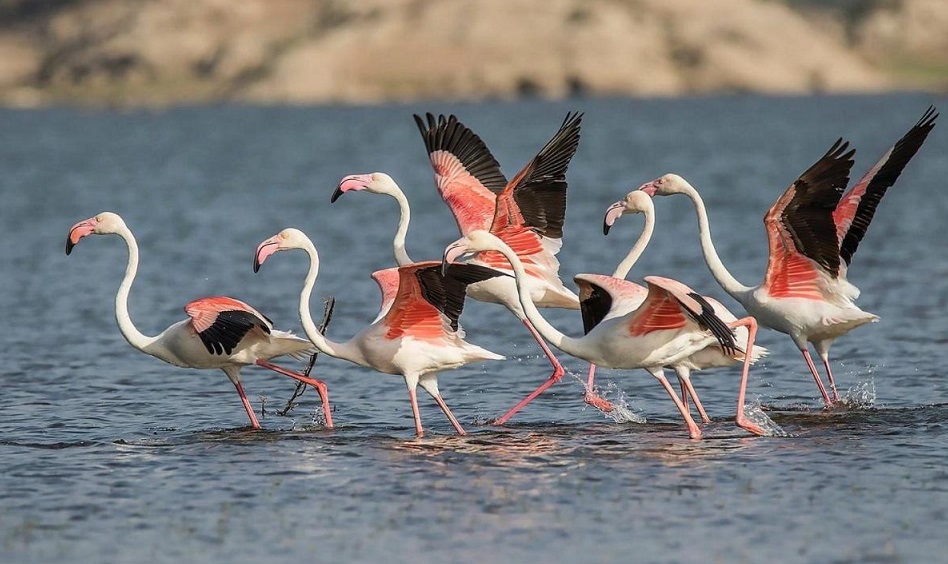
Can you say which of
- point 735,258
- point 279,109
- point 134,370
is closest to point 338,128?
point 279,109

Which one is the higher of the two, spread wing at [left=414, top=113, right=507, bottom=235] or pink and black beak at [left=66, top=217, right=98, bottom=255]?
spread wing at [left=414, top=113, right=507, bottom=235]

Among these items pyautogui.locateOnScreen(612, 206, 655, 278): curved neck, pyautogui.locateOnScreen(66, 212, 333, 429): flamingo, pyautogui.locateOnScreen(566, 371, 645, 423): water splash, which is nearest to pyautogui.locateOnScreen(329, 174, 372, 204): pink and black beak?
pyautogui.locateOnScreen(66, 212, 333, 429): flamingo

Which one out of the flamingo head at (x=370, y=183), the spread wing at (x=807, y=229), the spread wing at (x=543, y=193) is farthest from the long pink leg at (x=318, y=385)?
the spread wing at (x=807, y=229)

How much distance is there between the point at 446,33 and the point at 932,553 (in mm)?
111624

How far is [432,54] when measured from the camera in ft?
389

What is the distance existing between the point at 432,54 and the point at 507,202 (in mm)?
106592

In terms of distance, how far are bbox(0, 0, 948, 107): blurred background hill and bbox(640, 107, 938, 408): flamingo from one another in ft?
338

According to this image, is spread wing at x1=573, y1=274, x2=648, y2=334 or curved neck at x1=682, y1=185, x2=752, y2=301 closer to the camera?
spread wing at x1=573, y1=274, x2=648, y2=334

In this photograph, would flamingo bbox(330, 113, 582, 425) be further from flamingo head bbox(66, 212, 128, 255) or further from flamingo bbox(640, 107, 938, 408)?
flamingo head bbox(66, 212, 128, 255)

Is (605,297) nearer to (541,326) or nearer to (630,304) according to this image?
(630,304)

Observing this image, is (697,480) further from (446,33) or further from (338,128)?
(446,33)

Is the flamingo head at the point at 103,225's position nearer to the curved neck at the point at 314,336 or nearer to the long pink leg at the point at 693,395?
the curved neck at the point at 314,336

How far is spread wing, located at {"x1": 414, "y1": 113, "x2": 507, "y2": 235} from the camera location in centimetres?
1451

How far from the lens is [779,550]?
8.78 metres
